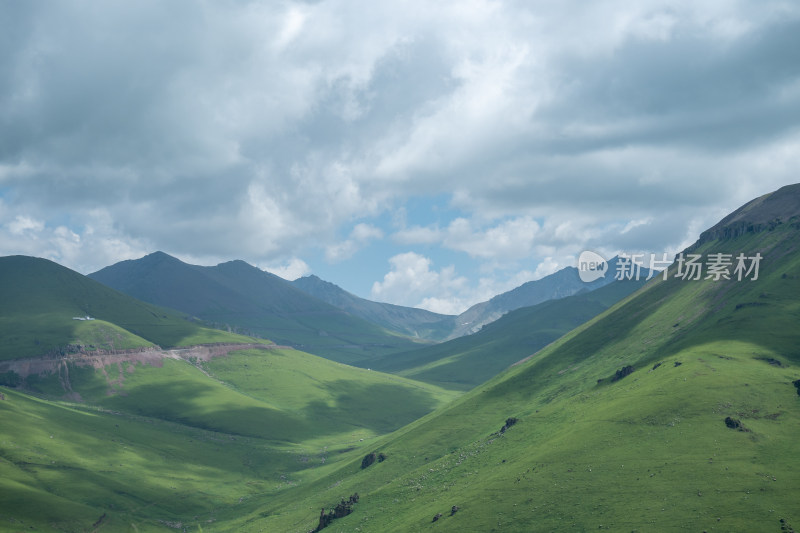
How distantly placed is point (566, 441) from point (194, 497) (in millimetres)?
117056

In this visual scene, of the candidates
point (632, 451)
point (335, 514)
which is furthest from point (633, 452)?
point (335, 514)

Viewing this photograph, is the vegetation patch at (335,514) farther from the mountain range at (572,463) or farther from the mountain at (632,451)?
the mountain at (632,451)

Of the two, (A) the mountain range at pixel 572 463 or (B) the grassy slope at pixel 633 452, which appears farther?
(A) the mountain range at pixel 572 463

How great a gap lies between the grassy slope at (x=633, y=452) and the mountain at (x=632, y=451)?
0.97ft

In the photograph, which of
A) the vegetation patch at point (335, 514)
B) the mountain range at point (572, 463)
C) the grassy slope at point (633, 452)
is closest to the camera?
the grassy slope at point (633, 452)

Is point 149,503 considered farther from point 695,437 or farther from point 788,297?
point 788,297

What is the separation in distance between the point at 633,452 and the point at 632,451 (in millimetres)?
501

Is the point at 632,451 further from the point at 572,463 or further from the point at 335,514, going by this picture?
the point at 335,514

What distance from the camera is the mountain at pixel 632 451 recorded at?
7975cm

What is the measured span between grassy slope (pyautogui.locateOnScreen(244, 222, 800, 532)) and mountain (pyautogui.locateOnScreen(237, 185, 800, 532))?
29cm

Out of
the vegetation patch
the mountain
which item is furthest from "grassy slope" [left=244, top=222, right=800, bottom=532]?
the vegetation patch

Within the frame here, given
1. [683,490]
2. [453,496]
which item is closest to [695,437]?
[683,490]

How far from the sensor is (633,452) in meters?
97.3

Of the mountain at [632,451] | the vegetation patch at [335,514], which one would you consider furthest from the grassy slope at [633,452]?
the vegetation patch at [335,514]
